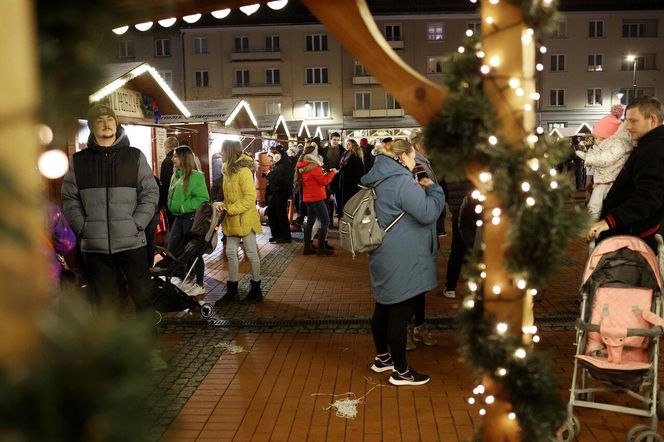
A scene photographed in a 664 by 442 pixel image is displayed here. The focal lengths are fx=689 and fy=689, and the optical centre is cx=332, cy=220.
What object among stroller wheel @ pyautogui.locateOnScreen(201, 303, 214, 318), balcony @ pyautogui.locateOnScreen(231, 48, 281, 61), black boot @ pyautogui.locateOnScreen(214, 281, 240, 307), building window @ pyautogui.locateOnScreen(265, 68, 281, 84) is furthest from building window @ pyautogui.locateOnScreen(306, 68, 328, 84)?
stroller wheel @ pyautogui.locateOnScreen(201, 303, 214, 318)

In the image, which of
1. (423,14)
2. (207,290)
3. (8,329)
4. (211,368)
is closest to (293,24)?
(423,14)

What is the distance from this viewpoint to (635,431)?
178 inches

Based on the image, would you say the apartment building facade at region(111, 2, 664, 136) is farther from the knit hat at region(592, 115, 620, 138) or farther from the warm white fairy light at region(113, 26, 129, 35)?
the warm white fairy light at region(113, 26, 129, 35)

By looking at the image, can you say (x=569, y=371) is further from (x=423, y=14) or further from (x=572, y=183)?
(x=423, y=14)

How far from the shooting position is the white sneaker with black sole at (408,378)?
5938 mm

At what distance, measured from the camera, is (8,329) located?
1.06 m

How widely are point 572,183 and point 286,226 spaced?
12.2m

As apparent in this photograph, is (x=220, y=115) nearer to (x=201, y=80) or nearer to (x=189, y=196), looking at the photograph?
(x=189, y=196)

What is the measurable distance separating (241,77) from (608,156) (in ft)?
166

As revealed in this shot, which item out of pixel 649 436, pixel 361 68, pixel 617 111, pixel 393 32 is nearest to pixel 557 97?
pixel 393 32

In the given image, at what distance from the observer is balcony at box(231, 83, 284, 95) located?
180 ft

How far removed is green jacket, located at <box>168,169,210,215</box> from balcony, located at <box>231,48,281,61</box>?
4660cm

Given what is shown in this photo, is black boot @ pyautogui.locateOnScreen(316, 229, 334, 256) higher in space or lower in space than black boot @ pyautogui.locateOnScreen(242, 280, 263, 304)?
higher

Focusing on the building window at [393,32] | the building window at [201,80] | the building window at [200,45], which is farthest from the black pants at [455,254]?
the building window at [200,45]
